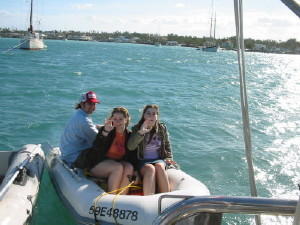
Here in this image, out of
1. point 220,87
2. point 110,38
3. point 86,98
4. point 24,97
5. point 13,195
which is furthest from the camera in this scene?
point 110,38

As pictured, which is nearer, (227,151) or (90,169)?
Answer: (90,169)

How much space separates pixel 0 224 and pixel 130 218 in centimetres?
135

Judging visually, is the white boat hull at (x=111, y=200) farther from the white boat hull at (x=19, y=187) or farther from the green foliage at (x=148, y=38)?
the green foliage at (x=148, y=38)

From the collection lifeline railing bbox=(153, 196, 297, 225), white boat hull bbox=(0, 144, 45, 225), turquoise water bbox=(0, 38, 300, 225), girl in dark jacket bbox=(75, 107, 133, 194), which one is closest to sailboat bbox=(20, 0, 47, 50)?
turquoise water bbox=(0, 38, 300, 225)

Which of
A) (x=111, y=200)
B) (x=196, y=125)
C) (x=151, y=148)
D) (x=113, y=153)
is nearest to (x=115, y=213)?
(x=111, y=200)

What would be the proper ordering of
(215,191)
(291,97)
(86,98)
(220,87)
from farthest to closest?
(220,87) < (291,97) < (215,191) < (86,98)

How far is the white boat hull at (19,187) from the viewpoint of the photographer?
4.22m

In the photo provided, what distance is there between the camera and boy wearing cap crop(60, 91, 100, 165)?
4.96 meters

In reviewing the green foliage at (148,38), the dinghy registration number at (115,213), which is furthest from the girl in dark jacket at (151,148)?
the green foliage at (148,38)

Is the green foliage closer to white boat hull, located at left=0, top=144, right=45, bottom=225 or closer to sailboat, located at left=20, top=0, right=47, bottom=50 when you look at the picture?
sailboat, located at left=20, top=0, right=47, bottom=50

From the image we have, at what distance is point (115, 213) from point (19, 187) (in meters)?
1.44

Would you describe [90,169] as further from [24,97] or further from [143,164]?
[24,97]

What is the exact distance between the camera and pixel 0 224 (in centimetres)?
390

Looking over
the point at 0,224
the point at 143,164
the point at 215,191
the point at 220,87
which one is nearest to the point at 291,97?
the point at 220,87
